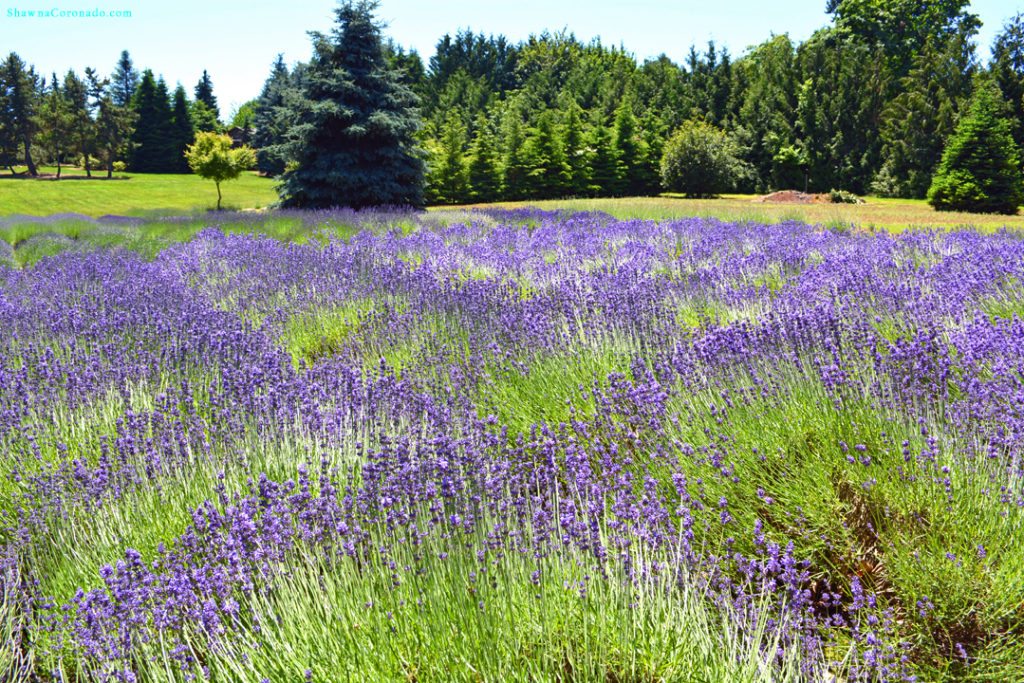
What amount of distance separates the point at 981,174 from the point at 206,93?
214ft

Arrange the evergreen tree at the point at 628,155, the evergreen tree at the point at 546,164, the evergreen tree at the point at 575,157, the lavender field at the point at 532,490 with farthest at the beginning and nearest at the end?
the evergreen tree at the point at 628,155 → the evergreen tree at the point at 575,157 → the evergreen tree at the point at 546,164 → the lavender field at the point at 532,490

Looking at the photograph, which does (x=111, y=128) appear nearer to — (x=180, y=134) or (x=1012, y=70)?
(x=180, y=134)

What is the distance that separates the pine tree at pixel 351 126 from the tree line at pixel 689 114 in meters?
0.13

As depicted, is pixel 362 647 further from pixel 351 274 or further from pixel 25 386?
pixel 351 274

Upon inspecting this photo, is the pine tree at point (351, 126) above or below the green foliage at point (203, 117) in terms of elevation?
below

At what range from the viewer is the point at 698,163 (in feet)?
103

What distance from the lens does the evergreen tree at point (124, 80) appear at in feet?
216

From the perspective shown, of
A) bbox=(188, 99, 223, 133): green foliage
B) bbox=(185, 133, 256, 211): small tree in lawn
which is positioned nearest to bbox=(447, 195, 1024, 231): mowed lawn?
bbox=(185, 133, 256, 211): small tree in lawn

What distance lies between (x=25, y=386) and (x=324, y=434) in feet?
5.99

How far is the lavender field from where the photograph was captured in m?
1.75

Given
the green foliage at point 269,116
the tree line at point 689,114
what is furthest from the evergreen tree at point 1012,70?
the green foliage at point 269,116

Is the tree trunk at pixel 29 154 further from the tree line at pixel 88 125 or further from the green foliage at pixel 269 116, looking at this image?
the green foliage at pixel 269 116

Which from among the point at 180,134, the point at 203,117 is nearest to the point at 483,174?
the point at 180,134

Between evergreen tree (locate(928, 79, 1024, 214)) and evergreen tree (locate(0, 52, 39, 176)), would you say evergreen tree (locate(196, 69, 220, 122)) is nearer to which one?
evergreen tree (locate(0, 52, 39, 176))
